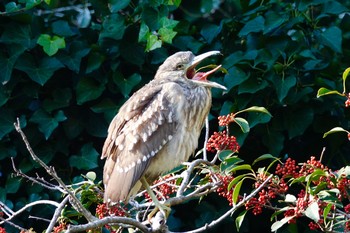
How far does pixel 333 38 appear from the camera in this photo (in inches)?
204

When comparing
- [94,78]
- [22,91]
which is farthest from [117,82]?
[22,91]

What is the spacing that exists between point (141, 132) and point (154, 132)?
6 cm

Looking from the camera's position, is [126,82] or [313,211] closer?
[313,211]

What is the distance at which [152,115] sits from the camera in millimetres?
4242

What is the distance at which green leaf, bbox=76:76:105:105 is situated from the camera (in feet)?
16.9

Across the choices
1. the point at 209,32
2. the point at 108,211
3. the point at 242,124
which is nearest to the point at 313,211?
the point at 242,124

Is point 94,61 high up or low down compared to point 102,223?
down

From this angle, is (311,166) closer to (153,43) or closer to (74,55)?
(153,43)

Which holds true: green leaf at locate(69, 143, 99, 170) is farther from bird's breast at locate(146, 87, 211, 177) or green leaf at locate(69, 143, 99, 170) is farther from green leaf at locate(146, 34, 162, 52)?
bird's breast at locate(146, 87, 211, 177)

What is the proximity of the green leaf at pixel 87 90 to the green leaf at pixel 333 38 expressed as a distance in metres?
1.31

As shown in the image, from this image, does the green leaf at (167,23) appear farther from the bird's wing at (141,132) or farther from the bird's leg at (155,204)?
the bird's leg at (155,204)

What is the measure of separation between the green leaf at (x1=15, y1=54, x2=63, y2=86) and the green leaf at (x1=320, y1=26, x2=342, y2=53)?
1.53 meters

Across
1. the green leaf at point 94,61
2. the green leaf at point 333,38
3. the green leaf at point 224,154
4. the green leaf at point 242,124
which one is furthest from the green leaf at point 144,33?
the green leaf at point 224,154

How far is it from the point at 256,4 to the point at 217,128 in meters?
0.86
